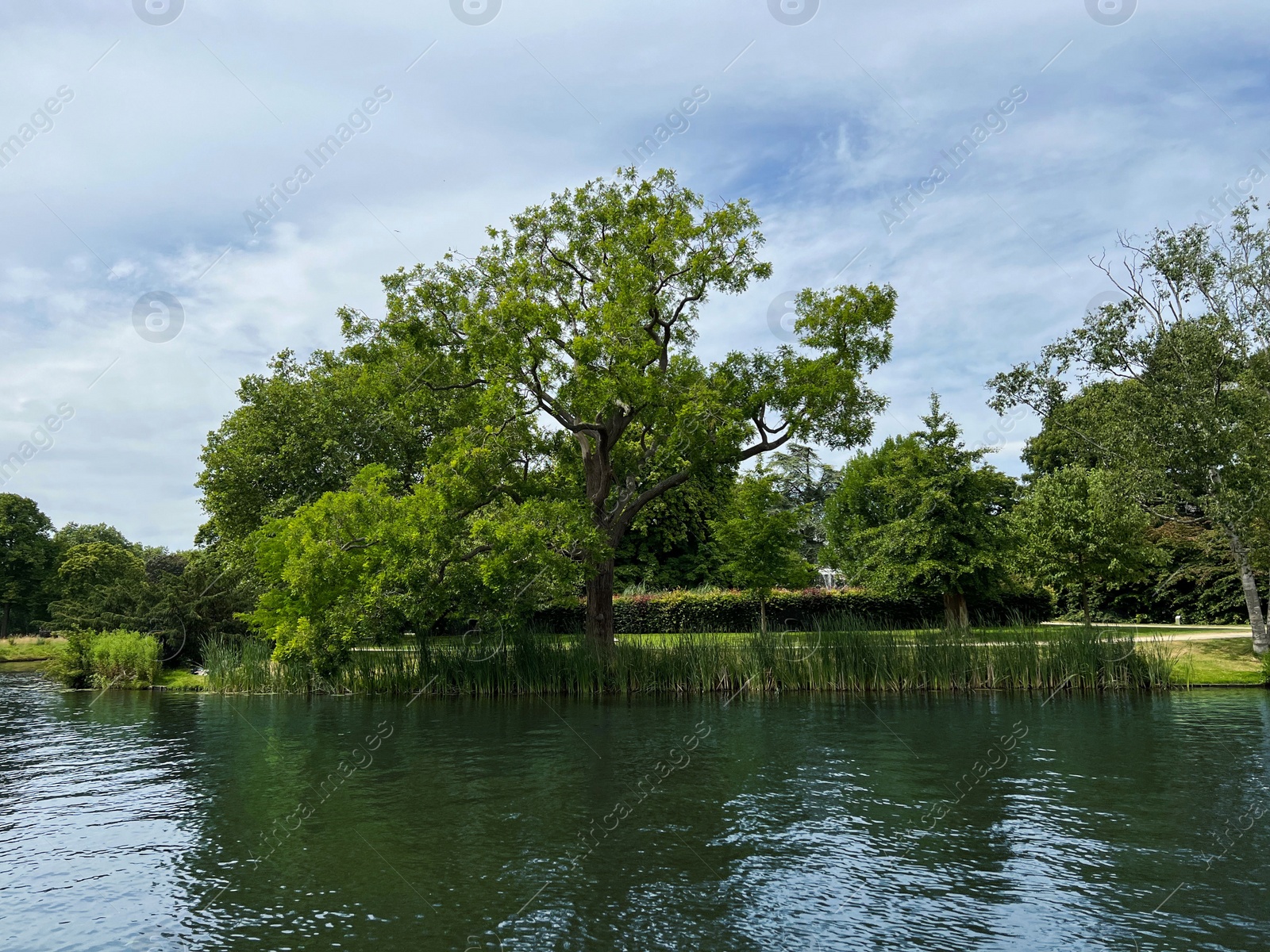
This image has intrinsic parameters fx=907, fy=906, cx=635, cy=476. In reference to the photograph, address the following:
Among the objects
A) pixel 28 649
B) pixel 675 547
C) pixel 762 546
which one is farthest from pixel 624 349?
pixel 28 649

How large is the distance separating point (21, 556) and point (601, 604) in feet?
204

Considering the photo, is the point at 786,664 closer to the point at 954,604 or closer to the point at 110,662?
the point at 954,604

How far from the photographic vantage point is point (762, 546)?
3622 centimetres

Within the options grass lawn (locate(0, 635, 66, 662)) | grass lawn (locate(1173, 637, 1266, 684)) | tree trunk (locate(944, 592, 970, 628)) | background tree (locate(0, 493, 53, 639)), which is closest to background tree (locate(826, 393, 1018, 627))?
tree trunk (locate(944, 592, 970, 628))

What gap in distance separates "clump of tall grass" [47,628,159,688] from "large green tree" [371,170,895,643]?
40.9 ft

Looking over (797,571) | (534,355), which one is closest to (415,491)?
(534,355)

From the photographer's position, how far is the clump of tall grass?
28.4m

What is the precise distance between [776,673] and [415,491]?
1068cm

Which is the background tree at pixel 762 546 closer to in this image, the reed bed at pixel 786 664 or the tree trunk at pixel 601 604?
the tree trunk at pixel 601 604

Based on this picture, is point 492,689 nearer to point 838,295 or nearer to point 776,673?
point 776,673

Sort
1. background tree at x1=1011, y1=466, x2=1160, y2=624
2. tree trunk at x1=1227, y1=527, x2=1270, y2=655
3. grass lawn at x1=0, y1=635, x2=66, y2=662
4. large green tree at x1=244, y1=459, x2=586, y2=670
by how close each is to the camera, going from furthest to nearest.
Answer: grass lawn at x1=0, y1=635, x2=66, y2=662, background tree at x1=1011, y1=466, x2=1160, y2=624, tree trunk at x1=1227, y1=527, x2=1270, y2=655, large green tree at x1=244, y1=459, x2=586, y2=670

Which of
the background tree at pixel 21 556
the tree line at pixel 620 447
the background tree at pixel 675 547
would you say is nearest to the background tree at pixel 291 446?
the tree line at pixel 620 447

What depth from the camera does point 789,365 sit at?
2633 centimetres

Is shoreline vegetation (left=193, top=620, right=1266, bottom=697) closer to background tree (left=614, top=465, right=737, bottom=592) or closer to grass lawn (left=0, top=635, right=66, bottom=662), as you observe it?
background tree (left=614, top=465, right=737, bottom=592)
